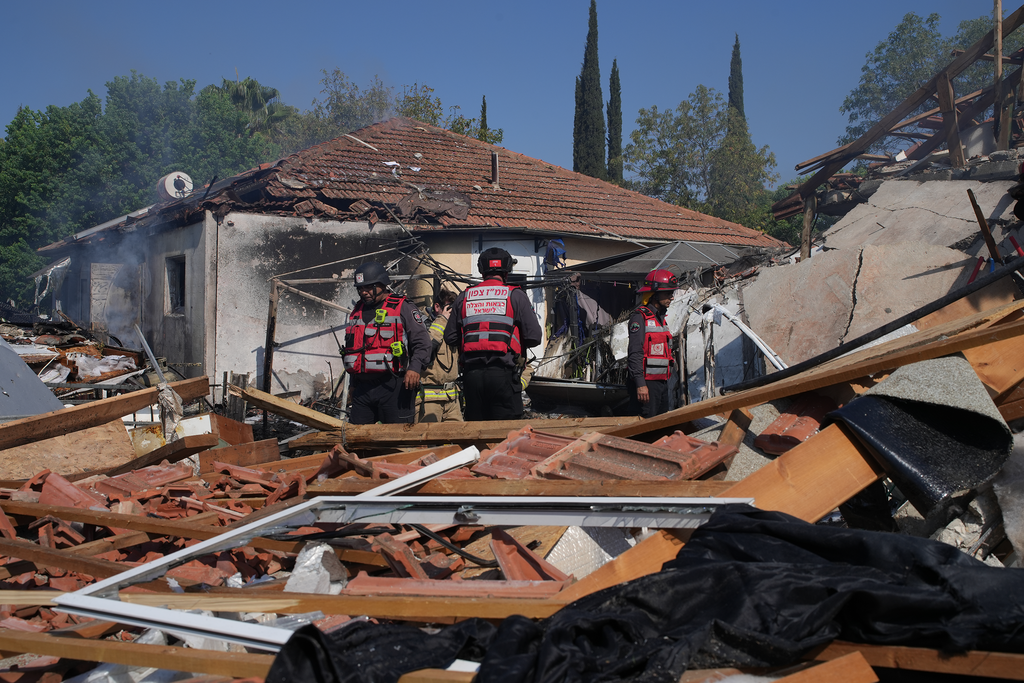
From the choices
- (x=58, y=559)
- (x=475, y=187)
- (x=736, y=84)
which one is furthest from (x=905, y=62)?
(x=58, y=559)

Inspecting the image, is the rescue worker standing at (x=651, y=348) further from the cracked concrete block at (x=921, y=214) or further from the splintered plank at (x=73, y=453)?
the splintered plank at (x=73, y=453)

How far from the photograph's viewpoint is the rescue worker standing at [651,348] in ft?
18.6

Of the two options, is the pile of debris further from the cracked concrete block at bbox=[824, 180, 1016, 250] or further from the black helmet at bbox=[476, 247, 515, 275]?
→ the cracked concrete block at bbox=[824, 180, 1016, 250]

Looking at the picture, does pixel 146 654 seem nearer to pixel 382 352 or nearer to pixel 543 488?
pixel 543 488

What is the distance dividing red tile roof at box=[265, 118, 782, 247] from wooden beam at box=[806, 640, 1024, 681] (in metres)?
10.1

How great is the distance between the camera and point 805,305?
5855mm

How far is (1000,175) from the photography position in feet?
22.5

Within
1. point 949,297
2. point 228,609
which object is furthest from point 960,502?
point 228,609

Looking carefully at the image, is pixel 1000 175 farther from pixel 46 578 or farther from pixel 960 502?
pixel 46 578

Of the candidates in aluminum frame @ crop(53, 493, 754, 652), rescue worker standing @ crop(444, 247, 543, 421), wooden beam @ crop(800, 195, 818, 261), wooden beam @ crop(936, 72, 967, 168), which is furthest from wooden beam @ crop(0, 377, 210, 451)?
wooden beam @ crop(936, 72, 967, 168)

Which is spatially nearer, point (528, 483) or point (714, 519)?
point (714, 519)

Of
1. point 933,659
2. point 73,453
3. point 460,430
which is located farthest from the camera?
point 73,453

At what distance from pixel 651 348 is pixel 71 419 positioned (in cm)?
455

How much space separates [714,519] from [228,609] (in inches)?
61.4
